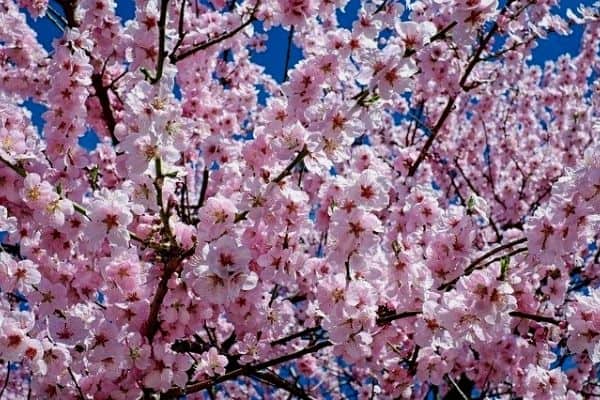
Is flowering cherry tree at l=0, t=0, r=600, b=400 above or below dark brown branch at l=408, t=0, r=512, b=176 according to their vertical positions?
below

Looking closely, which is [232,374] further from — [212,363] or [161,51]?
[161,51]

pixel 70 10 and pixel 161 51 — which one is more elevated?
pixel 70 10

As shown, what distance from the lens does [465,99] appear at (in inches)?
414

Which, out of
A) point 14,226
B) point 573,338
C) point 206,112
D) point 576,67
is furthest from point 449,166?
point 14,226

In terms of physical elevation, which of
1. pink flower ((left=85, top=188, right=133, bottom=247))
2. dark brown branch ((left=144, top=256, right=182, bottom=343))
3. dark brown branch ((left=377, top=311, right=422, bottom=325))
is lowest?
dark brown branch ((left=377, top=311, right=422, bottom=325))

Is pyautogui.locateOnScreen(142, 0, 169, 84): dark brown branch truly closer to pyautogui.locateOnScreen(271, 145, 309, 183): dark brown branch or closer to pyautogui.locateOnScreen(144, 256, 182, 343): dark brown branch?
pyautogui.locateOnScreen(271, 145, 309, 183): dark brown branch

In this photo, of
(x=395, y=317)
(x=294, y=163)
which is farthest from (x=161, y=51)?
(x=395, y=317)

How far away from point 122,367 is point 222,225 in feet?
3.67

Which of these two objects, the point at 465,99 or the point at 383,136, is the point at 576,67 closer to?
the point at 465,99

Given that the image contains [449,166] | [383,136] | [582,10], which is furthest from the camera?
[383,136]

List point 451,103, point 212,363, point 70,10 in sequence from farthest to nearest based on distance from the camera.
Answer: point 451,103 → point 70,10 → point 212,363

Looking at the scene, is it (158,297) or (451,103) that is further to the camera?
(451,103)

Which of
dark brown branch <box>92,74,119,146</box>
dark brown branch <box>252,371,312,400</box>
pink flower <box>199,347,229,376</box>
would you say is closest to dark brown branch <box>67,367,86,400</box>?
pink flower <box>199,347,229,376</box>

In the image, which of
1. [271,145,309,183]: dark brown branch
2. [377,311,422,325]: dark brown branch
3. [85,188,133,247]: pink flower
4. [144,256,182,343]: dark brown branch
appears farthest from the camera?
[377,311,422,325]: dark brown branch
